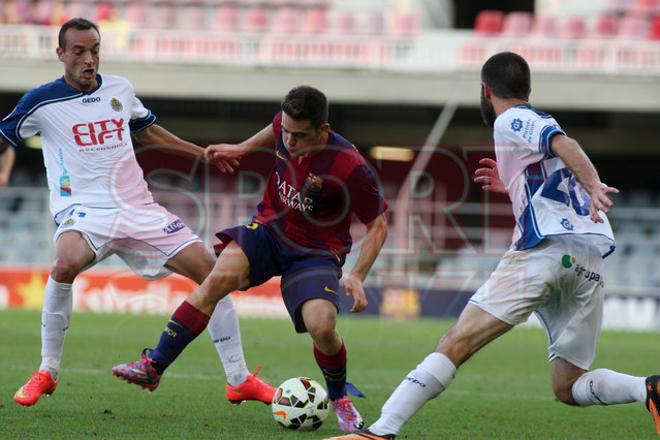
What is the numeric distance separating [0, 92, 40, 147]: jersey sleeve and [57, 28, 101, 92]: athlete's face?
12.1 inches

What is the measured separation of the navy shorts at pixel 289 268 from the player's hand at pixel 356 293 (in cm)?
56

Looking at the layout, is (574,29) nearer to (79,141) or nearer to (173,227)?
(173,227)

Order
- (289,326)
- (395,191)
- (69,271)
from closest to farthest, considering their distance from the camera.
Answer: (69,271), (289,326), (395,191)

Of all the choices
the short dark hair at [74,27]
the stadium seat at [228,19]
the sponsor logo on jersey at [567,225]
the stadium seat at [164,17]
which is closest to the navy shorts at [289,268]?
the sponsor logo on jersey at [567,225]

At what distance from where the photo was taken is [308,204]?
646cm

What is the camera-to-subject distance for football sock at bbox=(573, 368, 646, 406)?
5711 millimetres

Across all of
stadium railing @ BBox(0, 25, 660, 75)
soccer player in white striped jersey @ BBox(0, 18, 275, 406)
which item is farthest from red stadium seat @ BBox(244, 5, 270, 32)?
soccer player in white striped jersey @ BBox(0, 18, 275, 406)

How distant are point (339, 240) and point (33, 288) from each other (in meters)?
13.8

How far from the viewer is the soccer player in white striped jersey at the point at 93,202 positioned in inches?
277

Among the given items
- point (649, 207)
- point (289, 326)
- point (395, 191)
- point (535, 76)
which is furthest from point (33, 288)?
point (649, 207)

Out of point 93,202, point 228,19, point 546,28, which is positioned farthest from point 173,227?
point 228,19

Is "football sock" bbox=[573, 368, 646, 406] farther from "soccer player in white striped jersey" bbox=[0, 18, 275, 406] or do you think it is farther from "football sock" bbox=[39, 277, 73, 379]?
"football sock" bbox=[39, 277, 73, 379]

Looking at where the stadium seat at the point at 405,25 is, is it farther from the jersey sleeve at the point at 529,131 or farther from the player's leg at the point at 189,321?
the jersey sleeve at the point at 529,131

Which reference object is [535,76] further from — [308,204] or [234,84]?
[308,204]
